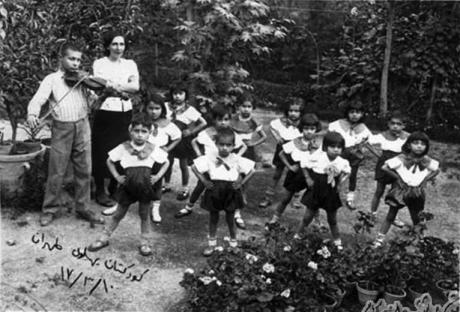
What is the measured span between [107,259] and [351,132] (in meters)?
2.88

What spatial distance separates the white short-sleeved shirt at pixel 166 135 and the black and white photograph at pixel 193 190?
19 millimetres

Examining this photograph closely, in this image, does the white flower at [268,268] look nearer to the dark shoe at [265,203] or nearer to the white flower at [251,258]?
the white flower at [251,258]

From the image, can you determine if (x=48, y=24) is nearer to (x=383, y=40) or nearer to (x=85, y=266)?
(x=85, y=266)

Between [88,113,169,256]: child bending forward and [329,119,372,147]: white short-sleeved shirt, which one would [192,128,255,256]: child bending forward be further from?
[329,119,372,147]: white short-sleeved shirt

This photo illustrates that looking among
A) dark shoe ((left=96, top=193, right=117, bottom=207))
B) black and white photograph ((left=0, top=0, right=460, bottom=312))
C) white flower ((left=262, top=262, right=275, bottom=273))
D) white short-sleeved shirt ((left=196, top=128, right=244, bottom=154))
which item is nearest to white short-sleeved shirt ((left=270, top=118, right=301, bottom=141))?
black and white photograph ((left=0, top=0, right=460, bottom=312))

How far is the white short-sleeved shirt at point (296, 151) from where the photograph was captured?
528 cm

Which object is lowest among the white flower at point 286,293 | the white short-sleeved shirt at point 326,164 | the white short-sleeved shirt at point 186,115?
the white flower at point 286,293

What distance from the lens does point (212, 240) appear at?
4785 mm

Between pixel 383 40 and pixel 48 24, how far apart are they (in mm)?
6336

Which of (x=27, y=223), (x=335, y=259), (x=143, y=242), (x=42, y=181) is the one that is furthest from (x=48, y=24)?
(x=335, y=259)

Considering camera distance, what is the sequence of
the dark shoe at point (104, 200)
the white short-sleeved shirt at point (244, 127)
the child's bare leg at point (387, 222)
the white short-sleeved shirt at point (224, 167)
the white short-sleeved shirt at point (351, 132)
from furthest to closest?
the white short-sleeved shirt at point (351, 132) → the white short-sleeved shirt at point (244, 127) → the dark shoe at point (104, 200) → the child's bare leg at point (387, 222) → the white short-sleeved shirt at point (224, 167)

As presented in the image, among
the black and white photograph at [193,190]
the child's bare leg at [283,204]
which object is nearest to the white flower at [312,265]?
→ the black and white photograph at [193,190]

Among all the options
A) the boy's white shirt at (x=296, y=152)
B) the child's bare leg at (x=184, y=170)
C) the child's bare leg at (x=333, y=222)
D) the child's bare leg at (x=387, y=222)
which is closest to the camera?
the child's bare leg at (x=333, y=222)

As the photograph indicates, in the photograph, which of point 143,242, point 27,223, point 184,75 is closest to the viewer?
point 143,242
